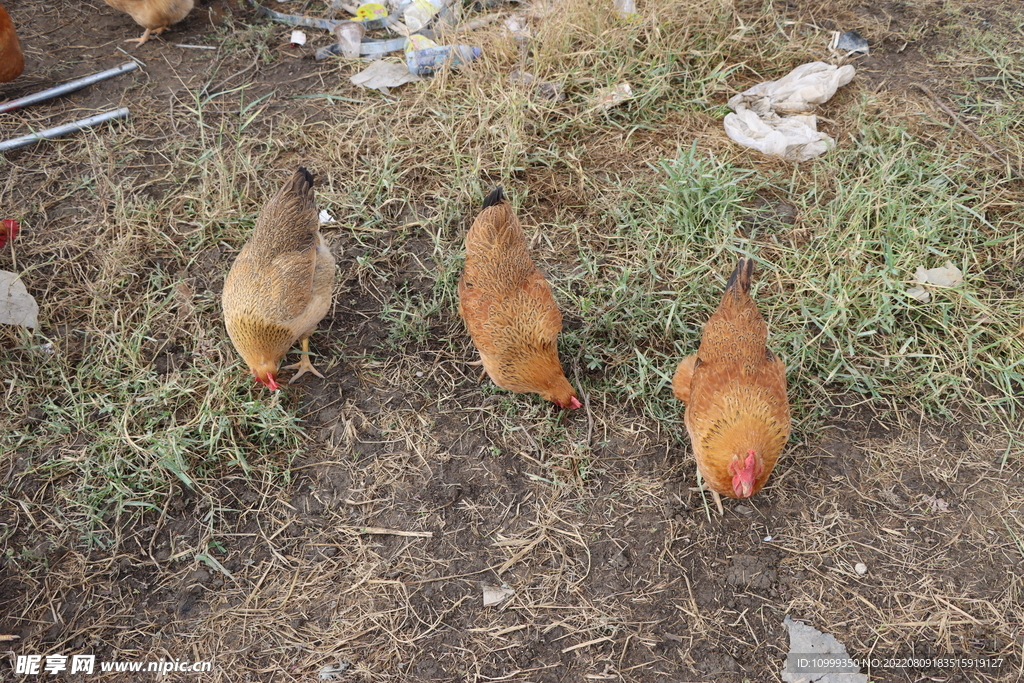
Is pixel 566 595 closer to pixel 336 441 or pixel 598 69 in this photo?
pixel 336 441

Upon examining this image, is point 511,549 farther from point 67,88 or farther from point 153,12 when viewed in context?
point 153,12

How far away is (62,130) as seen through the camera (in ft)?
13.6

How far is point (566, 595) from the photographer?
2.59 meters

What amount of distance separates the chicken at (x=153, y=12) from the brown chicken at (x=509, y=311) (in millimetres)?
3263

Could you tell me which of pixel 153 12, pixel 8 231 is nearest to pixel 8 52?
pixel 153 12

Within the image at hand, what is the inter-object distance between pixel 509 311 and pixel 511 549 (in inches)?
40.7

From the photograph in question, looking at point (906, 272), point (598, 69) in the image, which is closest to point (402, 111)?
point (598, 69)

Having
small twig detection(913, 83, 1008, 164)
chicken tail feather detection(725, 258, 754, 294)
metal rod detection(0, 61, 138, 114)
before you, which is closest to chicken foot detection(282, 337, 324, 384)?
chicken tail feather detection(725, 258, 754, 294)

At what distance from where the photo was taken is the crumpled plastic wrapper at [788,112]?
397 cm

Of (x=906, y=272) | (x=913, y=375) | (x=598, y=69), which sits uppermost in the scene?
(x=598, y=69)

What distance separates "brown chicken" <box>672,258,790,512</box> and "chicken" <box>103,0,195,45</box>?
4.43 m

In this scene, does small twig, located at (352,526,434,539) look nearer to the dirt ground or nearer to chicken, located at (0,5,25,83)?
the dirt ground

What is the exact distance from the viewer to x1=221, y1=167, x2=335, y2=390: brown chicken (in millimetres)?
2873

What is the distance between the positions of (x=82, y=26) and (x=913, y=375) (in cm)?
617
